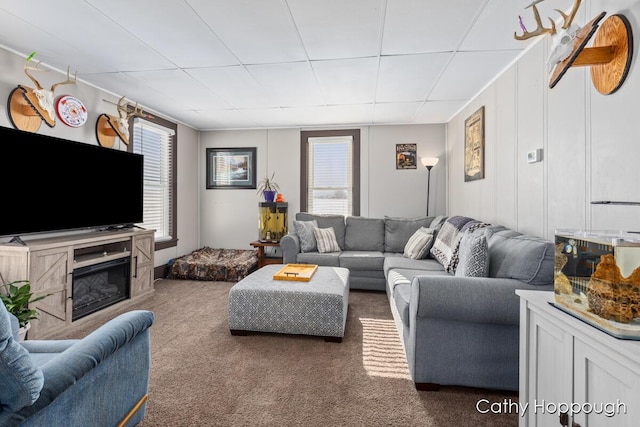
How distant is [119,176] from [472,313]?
3630 millimetres

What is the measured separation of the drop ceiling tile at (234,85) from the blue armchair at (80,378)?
8.17ft

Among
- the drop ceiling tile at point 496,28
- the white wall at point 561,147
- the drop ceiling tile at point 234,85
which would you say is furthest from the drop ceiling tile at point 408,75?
the drop ceiling tile at point 234,85

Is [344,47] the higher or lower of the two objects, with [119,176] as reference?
higher

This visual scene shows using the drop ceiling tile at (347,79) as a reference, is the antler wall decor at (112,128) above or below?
below

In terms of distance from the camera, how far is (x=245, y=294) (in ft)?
8.36

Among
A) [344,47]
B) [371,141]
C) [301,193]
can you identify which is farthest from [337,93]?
[301,193]

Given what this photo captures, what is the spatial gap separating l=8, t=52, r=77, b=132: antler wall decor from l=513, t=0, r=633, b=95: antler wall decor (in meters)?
3.66

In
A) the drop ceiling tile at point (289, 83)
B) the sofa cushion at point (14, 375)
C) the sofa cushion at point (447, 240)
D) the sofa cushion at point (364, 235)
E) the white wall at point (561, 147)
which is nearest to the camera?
the sofa cushion at point (14, 375)

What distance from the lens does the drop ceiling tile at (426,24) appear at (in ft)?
6.63

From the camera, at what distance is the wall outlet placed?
236cm

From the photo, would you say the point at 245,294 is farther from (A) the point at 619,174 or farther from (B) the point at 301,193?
(B) the point at 301,193

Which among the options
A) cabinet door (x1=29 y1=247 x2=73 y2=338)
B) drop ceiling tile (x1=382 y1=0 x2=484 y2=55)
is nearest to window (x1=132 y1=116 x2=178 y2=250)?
cabinet door (x1=29 y1=247 x2=73 y2=338)

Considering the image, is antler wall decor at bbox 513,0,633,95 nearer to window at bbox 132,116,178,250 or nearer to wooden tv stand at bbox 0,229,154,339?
wooden tv stand at bbox 0,229,154,339

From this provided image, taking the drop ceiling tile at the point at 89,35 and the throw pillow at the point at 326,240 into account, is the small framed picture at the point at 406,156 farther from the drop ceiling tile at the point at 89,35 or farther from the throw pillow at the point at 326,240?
the drop ceiling tile at the point at 89,35
